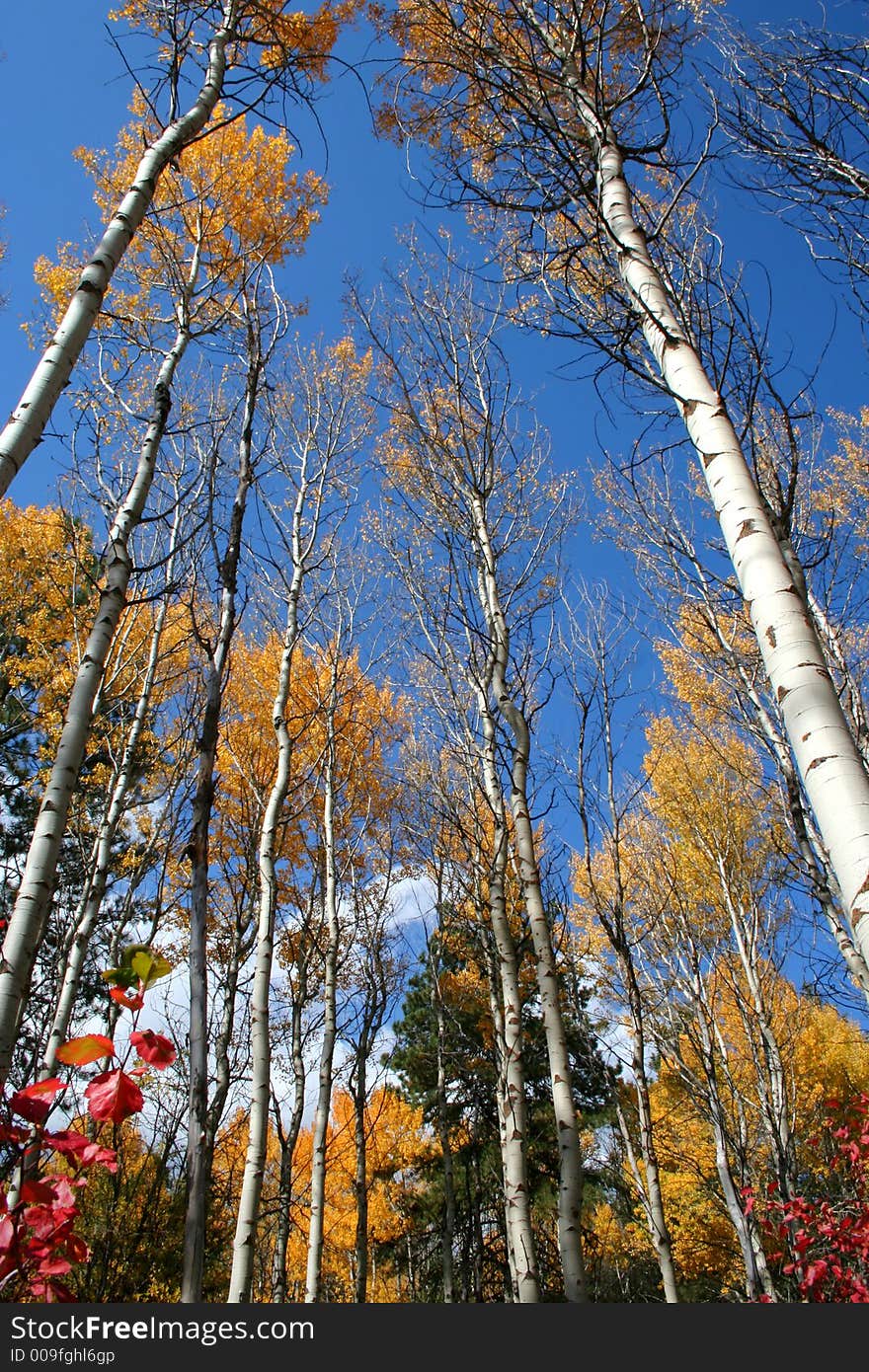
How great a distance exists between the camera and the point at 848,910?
1459 millimetres

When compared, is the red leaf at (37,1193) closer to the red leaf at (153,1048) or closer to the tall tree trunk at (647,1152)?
the red leaf at (153,1048)

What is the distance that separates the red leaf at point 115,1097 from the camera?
1299mm

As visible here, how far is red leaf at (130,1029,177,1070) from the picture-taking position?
1.42 meters

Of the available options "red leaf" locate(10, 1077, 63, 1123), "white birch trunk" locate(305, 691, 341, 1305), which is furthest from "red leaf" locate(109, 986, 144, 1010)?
"white birch trunk" locate(305, 691, 341, 1305)

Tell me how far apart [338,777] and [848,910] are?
23.9ft

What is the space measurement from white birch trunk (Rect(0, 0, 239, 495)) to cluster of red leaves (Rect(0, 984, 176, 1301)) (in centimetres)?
161

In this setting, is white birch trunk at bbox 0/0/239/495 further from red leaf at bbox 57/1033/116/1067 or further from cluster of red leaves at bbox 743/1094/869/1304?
cluster of red leaves at bbox 743/1094/869/1304

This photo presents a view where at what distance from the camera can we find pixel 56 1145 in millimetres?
1477

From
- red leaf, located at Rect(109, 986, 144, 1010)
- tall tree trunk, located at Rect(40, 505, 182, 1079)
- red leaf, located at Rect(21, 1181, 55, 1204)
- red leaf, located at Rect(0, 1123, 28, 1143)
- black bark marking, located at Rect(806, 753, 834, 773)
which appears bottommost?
red leaf, located at Rect(21, 1181, 55, 1204)

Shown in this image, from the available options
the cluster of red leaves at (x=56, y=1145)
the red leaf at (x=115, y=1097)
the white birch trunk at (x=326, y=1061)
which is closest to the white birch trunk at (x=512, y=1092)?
the white birch trunk at (x=326, y=1061)

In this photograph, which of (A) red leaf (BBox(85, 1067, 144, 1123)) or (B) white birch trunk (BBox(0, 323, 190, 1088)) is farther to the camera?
(B) white birch trunk (BBox(0, 323, 190, 1088))

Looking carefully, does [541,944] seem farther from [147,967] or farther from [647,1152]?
[147,967]

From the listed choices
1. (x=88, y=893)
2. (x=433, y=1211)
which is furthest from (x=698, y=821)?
(x=433, y=1211)

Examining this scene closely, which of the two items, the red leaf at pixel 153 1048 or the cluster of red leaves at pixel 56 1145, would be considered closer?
the cluster of red leaves at pixel 56 1145
